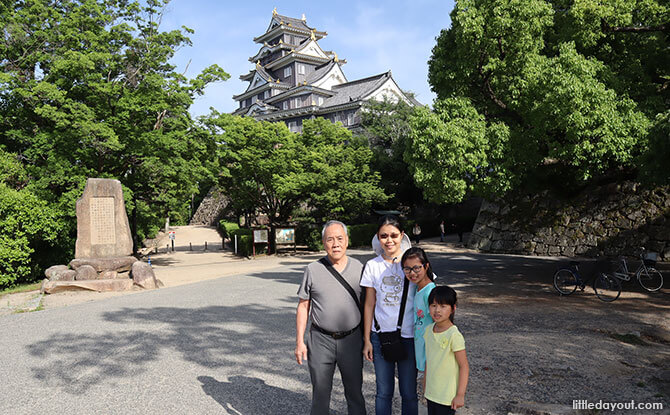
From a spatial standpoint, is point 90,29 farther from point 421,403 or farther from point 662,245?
point 662,245

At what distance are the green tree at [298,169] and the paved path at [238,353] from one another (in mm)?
12497

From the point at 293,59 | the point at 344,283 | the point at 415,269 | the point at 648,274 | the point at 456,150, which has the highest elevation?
the point at 293,59

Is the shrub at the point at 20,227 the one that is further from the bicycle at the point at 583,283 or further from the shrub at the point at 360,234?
the bicycle at the point at 583,283

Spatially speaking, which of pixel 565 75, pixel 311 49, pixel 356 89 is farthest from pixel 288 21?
pixel 565 75

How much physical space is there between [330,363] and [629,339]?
5126mm

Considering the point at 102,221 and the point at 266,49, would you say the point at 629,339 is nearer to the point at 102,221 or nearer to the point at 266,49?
the point at 102,221

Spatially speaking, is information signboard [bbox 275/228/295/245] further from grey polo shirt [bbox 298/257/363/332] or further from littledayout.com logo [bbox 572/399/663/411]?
grey polo shirt [bbox 298/257/363/332]

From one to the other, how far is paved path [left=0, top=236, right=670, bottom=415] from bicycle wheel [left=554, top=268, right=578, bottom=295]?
28cm

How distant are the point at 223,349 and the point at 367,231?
19828mm

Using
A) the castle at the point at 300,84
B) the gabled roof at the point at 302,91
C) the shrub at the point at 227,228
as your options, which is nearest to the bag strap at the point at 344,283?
the shrub at the point at 227,228

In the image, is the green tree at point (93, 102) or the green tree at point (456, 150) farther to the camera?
the green tree at point (93, 102)

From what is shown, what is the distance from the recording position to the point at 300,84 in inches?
1618

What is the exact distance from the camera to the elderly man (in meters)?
A: 3.05

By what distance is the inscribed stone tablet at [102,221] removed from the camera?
40.4 feet
